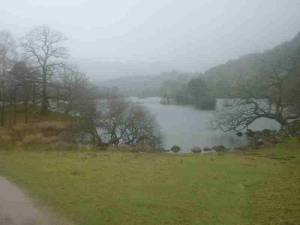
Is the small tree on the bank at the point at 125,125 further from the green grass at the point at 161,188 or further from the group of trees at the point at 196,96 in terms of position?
the group of trees at the point at 196,96

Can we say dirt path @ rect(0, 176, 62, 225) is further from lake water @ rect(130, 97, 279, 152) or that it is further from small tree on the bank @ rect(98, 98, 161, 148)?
lake water @ rect(130, 97, 279, 152)

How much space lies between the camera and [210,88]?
58.2 m

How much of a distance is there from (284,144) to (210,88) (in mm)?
37673

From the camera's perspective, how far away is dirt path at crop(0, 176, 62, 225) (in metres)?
7.68

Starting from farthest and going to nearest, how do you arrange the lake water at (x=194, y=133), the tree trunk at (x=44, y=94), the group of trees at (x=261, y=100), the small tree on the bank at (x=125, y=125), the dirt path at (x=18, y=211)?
1. the tree trunk at (x=44, y=94)
2. the lake water at (x=194, y=133)
3. the group of trees at (x=261, y=100)
4. the small tree on the bank at (x=125, y=125)
5. the dirt path at (x=18, y=211)

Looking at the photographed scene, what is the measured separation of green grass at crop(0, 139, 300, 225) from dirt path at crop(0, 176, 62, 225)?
0.42m

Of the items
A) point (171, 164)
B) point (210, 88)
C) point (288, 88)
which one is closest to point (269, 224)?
point (171, 164)

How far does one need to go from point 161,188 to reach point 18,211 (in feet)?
14.5

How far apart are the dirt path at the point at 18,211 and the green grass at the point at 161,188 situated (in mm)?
418

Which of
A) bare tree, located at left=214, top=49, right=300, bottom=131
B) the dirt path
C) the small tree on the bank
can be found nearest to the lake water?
bare tree, located at left=214, top=49, right=300, bottom=131

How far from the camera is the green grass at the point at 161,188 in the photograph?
26.8 feet

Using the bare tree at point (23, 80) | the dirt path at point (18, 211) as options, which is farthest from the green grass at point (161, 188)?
the bare tree at point (23, 80)

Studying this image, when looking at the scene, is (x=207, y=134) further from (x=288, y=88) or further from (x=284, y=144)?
(x=284, y=144)

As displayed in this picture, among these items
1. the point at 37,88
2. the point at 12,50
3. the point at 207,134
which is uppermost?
the point at 12,50
